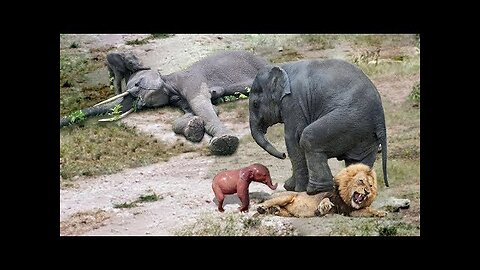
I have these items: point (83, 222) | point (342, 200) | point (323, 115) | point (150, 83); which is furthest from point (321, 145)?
point (150, 83)

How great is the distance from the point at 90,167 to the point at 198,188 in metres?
1.03

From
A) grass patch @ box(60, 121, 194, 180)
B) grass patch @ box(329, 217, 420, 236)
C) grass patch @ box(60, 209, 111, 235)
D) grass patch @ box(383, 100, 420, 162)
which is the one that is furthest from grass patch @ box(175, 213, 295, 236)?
grass patch @ box(383, 100, 420, 162)

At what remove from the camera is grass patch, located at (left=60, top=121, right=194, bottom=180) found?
7.91 meters

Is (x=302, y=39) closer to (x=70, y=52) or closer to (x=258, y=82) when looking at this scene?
(x=258, y=82)

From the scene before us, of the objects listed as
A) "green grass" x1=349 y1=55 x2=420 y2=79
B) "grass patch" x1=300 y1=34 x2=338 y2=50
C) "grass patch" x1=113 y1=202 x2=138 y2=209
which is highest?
"grass patch" x1=300 y1=34 x2=338 y2=50

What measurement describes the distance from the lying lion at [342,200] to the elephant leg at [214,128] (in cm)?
100

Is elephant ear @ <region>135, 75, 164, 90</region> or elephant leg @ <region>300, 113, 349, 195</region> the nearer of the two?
elephant leg @ <region>300, 113, 349, 195</region>

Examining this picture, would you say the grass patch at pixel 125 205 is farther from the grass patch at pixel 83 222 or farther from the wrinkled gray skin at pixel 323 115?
the wrinkled gray skin at pixel 323 115

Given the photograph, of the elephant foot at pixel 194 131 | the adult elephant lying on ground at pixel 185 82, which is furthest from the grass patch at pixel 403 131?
the elephant foot at pixel 194 131

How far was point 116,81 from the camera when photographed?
8789 millimetres

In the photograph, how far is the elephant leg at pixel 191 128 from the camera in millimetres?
8250

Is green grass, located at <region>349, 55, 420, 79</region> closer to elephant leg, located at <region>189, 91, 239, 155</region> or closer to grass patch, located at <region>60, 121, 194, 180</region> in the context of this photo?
elephant leg, located at <region>189, 91, 239, 155</region>

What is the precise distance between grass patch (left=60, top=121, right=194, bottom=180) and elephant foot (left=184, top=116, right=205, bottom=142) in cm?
10

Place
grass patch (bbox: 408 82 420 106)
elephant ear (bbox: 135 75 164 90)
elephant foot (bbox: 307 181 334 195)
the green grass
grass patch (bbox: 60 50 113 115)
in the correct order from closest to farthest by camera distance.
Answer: elephant foot (bbox: 307 181 334 195)
grass patch (bbox: 408 82 420 106)
the green grass
grass patch (bbox: 60 50 113 115)
elephant ear (bbox: 135 75 164 90)
